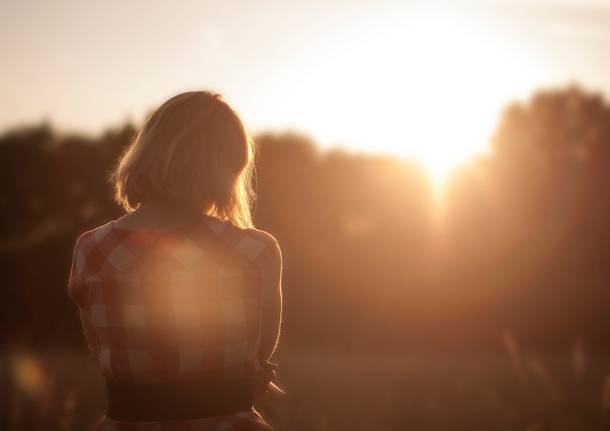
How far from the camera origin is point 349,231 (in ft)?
71.6

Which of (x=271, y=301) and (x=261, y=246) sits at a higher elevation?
(x=261, y=246)

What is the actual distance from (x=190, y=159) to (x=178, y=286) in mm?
371

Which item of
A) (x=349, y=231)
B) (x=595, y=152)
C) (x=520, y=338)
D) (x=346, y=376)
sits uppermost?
(x=595, y=152)

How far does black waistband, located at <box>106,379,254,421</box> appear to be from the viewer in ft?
7.06

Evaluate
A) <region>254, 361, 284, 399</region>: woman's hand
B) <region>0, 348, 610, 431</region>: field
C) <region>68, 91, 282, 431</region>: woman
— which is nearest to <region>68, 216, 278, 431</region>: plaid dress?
<region>68, 91, 282, 431</region>: woman

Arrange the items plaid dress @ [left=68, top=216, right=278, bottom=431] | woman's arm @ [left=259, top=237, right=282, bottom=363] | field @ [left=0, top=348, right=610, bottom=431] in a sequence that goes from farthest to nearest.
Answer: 1. field @ [left=0, top=348, right=610, bottom=431]
2. woman's arm @ [left=259, top=237, right=282, bottom=363]
3. plaid dress @ [left=68, top=216, right=278, bottom=431]

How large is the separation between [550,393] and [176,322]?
387 inches

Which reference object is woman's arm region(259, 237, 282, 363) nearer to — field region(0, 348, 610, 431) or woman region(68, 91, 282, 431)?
woman region(68, 91, 282, 431)

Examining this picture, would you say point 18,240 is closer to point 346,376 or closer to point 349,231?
point 349,231

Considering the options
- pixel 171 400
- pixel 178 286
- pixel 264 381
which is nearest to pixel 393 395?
pixel 264 381

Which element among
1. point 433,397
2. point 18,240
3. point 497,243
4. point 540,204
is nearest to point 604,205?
point 540,204

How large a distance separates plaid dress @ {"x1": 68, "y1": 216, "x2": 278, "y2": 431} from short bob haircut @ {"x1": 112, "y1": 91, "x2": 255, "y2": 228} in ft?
0.33

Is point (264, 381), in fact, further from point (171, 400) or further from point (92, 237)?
point (92, 237)

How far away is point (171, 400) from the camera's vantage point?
2152 mm
